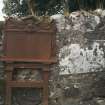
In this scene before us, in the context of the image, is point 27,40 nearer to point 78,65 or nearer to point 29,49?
point 29,49

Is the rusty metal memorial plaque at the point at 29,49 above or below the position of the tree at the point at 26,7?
below

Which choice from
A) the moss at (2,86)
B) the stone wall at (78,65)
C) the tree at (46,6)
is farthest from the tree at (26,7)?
the moss at (2,86)

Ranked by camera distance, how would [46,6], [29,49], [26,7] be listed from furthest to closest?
[26,7]
[46,6]
[29,49]

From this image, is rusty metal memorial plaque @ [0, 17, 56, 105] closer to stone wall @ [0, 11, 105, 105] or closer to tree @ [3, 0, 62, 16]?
stone wall @ [0, 11, 105, 105]

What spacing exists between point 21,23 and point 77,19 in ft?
3.46

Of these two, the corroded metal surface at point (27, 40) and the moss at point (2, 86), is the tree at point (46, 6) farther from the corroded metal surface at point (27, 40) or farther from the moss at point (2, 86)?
the moss at point (2, 86)

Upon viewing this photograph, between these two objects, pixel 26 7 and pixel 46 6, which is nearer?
pixel 46 6

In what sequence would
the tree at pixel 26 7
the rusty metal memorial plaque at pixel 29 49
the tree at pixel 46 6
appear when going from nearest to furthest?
the rusty metal memorial plaque at pixel 29 49 < the tree at pixel 46 6 < the tree at pixel 26 7

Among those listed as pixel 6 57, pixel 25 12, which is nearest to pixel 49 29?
pixel 6 57

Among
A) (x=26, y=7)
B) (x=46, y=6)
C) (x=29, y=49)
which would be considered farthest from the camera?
(x=26, y=7)

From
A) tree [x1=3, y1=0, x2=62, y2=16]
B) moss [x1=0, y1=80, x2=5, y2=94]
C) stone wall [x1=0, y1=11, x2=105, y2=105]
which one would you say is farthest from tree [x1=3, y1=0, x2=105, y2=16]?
moss [x1=0, y1=80, x2=5, y2=94]

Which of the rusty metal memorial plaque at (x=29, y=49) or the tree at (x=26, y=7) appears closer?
the rusty metal memorial plaque at (x=29, y=49)

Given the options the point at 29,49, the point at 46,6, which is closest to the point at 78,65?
the point at 29,49

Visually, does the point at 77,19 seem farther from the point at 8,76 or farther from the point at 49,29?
the point at 8,76
